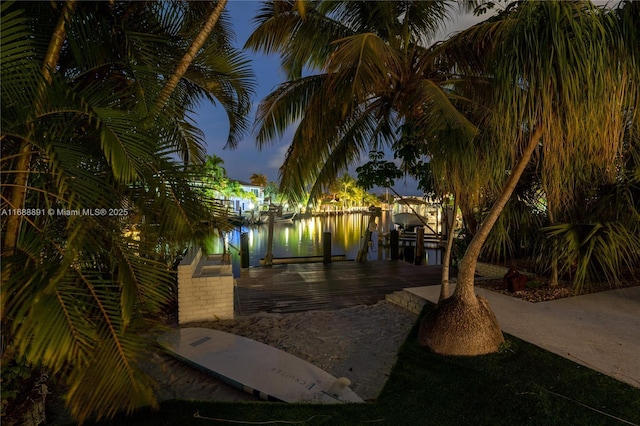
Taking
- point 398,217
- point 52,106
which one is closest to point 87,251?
point 52,106

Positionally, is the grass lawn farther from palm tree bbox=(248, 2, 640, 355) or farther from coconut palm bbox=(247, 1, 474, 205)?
coconut palm bbox=(247, 1, 474, 205)

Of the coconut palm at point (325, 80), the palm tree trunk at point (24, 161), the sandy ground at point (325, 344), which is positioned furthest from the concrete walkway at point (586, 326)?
the palm tree trunk at point (24, 161)

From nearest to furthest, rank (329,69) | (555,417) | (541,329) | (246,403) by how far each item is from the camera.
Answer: (555,417) → (246,403) → (329,69) → (541,329)

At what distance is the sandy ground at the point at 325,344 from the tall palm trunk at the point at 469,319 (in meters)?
0.72

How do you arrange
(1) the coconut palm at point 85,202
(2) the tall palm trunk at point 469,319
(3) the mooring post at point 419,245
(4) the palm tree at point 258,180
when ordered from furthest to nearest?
(4) the palm tree at point 258,180, (3) the mooring post at point 419,245, (2) the tall palm trunk at point 469,319, (1) the coconut palm at point 85,202

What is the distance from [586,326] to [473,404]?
9.53ft

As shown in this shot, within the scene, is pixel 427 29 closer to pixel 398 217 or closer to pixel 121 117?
pixel 121 117

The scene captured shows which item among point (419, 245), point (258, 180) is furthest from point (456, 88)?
point (258, 180)

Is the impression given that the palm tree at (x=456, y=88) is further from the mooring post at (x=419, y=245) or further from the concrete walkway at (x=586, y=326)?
the mooring post at (x=419, y=245)

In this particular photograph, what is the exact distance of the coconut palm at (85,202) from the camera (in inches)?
78.5

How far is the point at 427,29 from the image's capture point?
637 centimetres

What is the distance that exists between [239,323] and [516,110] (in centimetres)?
522

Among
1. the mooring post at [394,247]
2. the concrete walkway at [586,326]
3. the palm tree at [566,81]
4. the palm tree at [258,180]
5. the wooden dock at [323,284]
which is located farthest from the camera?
the palm tree at [258,180]

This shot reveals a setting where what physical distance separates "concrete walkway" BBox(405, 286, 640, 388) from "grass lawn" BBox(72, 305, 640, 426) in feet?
1.16
